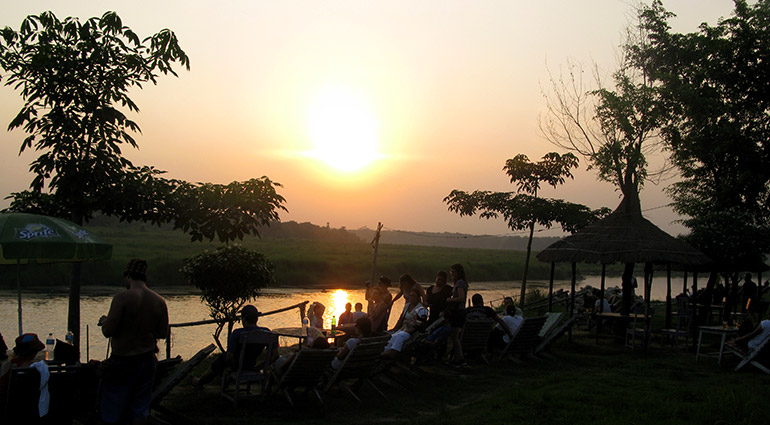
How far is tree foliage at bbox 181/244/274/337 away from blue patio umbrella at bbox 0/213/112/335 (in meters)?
4.95

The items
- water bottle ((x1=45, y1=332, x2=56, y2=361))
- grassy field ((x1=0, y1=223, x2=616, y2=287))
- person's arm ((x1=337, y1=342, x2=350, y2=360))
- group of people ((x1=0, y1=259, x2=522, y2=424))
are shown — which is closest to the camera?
group of people ((x1=0, y1=259, x2=522, y2=424))

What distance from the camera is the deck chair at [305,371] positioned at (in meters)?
6.75

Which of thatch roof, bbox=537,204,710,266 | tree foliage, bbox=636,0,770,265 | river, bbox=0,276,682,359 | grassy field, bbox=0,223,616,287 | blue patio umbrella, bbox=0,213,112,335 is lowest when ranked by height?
river, bbox=0,276,682,359

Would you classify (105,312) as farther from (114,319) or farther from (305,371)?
(114,319)

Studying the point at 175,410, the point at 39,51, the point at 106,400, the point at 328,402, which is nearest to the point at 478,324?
the point at 328,402

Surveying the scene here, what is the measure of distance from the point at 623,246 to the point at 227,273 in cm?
779

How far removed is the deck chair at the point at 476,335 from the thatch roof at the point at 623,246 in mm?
4044

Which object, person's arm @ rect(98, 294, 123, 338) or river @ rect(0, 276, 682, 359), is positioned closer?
person's arm @ rect(98, 294, 123, 338)

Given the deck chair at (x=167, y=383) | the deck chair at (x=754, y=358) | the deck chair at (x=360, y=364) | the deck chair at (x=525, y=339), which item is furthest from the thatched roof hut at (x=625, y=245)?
the deck chair at (x=167, y=383)

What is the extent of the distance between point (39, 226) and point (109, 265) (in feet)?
107

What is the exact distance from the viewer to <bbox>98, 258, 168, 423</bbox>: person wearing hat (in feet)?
16.5

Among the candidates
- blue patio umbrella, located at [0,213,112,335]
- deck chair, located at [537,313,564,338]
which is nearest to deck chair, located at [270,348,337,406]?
blue patio umbrella, located at [0,213,112,335]

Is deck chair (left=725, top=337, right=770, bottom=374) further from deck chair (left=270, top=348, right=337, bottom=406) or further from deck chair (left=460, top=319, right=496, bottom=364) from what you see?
deck chair (left=270, top=348, right=337, bottom=406)

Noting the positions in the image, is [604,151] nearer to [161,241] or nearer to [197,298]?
[197,298]
